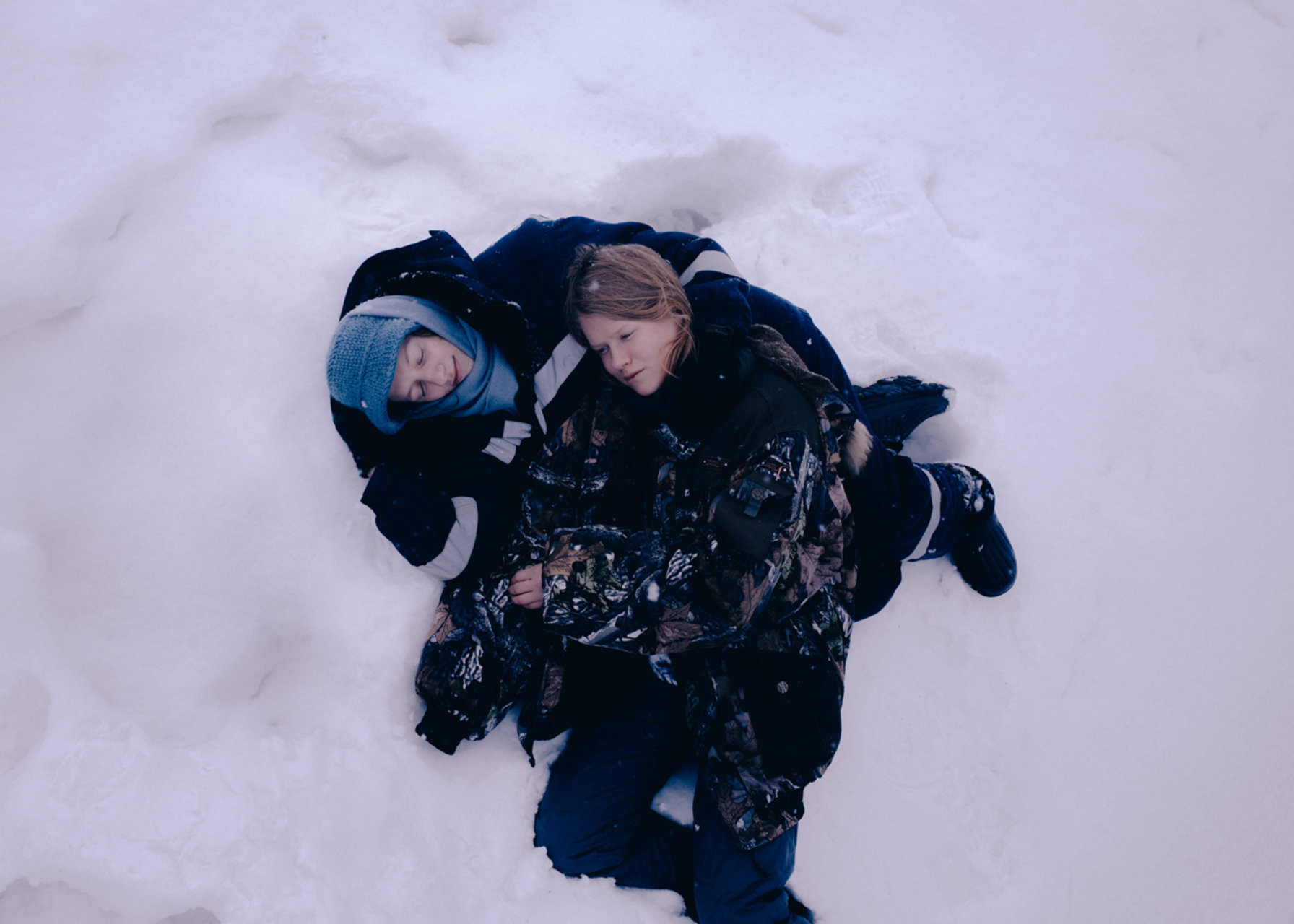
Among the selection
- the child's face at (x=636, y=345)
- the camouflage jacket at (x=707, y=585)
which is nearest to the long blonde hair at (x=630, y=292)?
the child's face at (x=636, y=345)

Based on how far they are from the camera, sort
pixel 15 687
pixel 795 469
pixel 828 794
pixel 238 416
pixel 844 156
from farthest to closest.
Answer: pixel 844 156 < pixel 828 794 < pixel 238 416 < pixel 15 687 < pixel 795 469

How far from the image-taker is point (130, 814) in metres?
1.64

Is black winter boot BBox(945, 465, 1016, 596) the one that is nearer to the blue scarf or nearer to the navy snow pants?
the navy snow pants

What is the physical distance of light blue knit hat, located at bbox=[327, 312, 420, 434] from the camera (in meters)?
1.41

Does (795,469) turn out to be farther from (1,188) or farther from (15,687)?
(1,188)

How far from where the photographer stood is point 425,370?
4.80ft

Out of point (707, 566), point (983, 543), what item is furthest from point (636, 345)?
point (983, 543)

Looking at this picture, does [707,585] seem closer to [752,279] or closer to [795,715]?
[795,715]

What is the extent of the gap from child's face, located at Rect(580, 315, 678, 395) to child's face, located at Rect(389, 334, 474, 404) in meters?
0.33

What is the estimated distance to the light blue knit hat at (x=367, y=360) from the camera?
141 cm

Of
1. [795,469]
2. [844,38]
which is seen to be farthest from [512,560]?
[844,38]

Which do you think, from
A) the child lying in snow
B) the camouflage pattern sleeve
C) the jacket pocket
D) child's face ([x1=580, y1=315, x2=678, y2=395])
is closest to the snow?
the child lying in snow

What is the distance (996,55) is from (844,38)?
1.80 ft

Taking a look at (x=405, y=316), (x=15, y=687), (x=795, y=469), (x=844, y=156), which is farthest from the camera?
(x=844, y=156)
